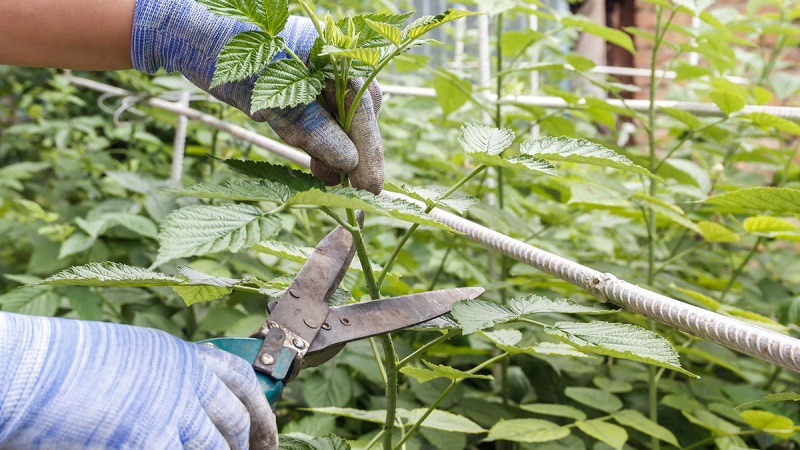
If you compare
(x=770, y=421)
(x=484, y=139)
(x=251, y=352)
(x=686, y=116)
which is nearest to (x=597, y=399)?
(x=770, y=421)

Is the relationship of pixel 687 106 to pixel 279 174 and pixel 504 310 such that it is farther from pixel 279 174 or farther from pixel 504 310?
pixel 279 174

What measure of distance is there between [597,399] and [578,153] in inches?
30.9

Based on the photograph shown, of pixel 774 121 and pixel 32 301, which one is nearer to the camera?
pixel 774 121

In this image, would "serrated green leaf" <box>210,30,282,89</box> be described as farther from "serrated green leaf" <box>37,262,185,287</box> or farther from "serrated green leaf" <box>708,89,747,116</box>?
"serrated green leaf" <box>708,89,747,116</box>

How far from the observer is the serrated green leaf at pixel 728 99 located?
163 centimetres

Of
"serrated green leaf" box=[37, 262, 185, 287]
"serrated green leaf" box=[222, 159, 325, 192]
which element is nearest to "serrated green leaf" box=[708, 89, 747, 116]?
"serrated green leaf" box=[222, 159, 325, 192]

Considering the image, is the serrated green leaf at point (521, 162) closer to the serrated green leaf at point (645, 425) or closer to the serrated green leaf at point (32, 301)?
the serrated green leaf at point (645, 425)

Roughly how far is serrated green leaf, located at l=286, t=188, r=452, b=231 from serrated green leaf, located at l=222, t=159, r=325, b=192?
36mm

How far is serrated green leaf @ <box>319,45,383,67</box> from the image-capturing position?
0.79 m

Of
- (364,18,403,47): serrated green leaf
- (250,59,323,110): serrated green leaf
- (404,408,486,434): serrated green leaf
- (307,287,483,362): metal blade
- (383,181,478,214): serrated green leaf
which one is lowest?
(404,408,486,434): serrated green leaf

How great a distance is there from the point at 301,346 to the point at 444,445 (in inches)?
26.7

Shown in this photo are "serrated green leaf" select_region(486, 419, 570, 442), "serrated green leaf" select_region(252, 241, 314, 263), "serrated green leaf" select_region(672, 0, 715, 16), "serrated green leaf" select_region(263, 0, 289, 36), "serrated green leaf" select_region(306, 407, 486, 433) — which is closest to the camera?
"serrated green leaf" select_region(263, 0, 289, 36)

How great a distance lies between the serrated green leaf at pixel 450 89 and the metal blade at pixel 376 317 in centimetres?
95

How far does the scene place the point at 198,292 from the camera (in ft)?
3.23
